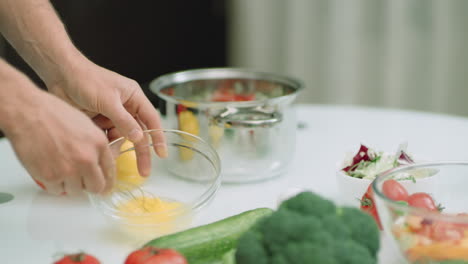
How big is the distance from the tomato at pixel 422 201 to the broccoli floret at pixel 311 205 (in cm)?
21

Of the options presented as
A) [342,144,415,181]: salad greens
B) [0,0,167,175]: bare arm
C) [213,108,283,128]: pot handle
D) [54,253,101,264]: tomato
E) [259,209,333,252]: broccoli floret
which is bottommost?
[342,144,415,181]: salad greens

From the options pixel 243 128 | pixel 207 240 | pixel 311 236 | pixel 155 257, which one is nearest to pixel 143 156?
pixel 243 128

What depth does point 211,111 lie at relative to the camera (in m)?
1.25

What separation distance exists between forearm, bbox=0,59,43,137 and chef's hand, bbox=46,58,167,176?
300 mm

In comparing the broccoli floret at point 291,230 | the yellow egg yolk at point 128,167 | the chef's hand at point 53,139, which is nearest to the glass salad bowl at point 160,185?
the yellow egg yolk at point 128,167

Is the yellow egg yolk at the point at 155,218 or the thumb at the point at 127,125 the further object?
the thumb at the point at 127,125

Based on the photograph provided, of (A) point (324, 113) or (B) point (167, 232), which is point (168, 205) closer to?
(B) point (167, 232)

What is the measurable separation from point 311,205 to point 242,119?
481mm

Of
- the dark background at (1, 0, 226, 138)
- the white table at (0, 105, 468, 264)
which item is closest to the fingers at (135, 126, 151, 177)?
the white table at (0, 105, 468, 264)

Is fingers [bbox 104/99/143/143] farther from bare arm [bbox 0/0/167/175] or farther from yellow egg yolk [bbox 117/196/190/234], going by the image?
yellow egg yolk [bbox 117/196/190/234]

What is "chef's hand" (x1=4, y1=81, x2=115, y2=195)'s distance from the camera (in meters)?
0.86

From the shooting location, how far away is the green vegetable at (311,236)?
75cm

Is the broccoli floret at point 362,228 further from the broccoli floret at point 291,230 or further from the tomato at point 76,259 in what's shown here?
the tomato at point 76,259

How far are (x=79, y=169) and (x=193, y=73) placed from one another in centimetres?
73
